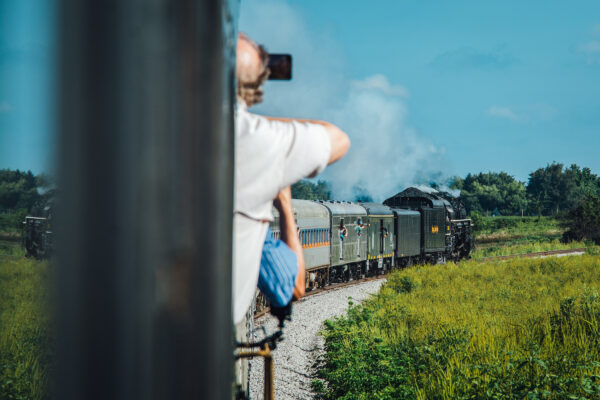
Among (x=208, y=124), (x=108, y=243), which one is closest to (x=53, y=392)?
(x=108, y=243)

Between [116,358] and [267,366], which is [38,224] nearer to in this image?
[116,358]

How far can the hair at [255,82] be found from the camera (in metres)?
1.12

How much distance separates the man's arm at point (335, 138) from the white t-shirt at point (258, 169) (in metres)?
0.02

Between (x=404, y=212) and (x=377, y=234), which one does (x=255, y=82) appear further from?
(x=404, y=212)

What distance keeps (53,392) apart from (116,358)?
11 cm

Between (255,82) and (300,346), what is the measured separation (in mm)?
11201

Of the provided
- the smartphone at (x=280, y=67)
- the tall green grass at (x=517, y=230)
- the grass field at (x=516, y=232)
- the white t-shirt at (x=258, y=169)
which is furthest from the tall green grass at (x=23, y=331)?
the tall green grass at (x=517, y=230)

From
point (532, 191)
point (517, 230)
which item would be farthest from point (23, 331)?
point (532, 191)

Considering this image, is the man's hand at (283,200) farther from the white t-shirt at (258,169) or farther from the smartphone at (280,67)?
the smartphone at (280,67)

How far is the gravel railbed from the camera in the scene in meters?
8.94

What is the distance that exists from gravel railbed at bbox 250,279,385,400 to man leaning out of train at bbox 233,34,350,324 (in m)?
3.95

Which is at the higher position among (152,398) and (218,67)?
(218,67)

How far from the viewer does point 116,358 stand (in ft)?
2.16

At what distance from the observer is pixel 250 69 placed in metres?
1.12
